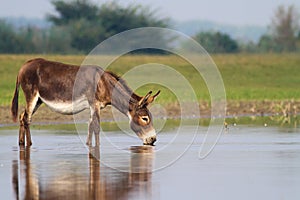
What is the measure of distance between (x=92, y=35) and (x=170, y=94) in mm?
29866

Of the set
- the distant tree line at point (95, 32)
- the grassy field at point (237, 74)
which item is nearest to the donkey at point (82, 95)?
the grassy field at point (237, 74)

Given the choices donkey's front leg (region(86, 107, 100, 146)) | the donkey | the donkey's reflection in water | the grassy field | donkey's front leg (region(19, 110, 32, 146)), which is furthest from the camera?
the grassy field

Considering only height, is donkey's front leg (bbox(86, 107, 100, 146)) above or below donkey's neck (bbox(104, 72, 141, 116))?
below

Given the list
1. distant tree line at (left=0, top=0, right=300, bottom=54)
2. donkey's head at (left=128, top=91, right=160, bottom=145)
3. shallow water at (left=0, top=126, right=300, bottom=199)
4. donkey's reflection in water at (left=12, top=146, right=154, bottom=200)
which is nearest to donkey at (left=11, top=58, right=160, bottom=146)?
donkey's head at (left=128, top=91, right=160, bottom=145)

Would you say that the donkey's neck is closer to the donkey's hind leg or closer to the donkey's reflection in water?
the donkey's hind leg

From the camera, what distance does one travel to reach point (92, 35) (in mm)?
64125

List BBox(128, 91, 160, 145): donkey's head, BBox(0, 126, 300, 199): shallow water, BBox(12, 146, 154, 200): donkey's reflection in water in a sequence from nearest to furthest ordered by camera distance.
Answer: BBox(12, 146, 154, 200): donkey's reflection in water → BBox(0, 126, 300, 199): shallow water → BBox(128, 91, 160, 145): donkey's head

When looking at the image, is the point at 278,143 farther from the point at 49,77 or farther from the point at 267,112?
the point at 267,112

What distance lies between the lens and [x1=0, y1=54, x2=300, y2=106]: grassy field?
35.2 meters

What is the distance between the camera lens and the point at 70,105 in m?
20.1

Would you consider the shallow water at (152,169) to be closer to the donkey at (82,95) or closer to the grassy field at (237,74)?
the donkey at (82,95)

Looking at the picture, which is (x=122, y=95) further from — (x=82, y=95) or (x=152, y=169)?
(x=152, y=169)

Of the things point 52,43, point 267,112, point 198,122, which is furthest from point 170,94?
point 52,43

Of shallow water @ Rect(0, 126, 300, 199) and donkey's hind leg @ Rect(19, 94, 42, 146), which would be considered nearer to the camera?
shallow water @ Rect(0, 126, 300, 199)
